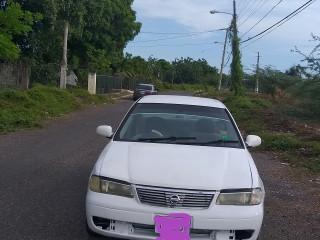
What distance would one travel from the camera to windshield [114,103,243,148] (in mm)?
5426

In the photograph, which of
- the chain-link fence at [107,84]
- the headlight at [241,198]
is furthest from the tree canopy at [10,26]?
the chain-link fence at [107,84]

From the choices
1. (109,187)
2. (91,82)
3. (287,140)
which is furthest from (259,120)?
(91,82)


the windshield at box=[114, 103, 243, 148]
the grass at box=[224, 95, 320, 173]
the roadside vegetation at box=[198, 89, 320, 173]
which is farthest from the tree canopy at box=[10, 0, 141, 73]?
the windshield at box=[114, 103, 243, 148]

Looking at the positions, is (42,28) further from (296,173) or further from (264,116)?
(296,173)

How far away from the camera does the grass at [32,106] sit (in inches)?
570

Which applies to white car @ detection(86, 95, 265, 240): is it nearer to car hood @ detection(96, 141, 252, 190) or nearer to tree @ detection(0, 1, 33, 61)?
car hood @ detection(96, 141, 252, 190)

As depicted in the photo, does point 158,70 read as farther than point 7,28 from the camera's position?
Yes

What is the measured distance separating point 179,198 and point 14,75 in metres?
23.2

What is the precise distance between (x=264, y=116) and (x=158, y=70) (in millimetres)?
78346

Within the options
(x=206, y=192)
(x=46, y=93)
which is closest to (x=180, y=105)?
(x=206, y=192)

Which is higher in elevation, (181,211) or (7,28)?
(7,28)

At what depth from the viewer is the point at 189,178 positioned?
14.0 feet

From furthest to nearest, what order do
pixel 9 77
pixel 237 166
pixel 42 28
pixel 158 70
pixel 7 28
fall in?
pixel 158 70 < pixel 42 28 < pixel 9 77 < pixel 7 28 < pixel 237 166

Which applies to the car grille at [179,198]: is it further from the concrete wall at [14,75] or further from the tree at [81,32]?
the tree at [81,32]
